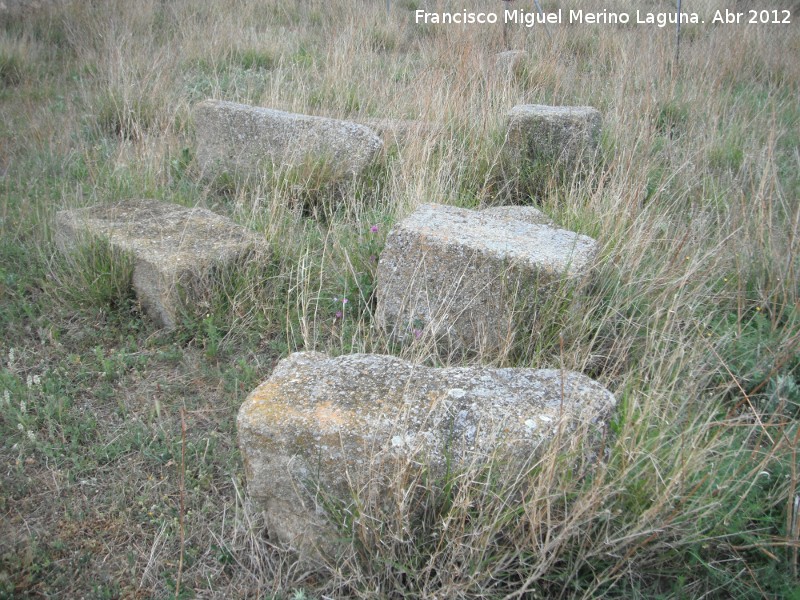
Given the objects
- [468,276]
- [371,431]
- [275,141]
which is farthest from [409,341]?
[275,141]

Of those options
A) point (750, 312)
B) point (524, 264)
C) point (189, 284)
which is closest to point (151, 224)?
point (189, 284)

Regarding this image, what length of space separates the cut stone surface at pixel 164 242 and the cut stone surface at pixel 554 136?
6.09 ft

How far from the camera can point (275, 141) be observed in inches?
177

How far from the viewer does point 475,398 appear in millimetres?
2217

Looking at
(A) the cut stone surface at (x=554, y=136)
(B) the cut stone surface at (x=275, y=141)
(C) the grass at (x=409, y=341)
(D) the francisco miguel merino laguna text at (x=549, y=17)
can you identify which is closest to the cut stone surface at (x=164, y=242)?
(C) the grass at (x=409, y=341)

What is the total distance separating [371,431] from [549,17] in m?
7.51

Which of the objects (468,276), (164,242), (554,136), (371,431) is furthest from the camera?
(554,136)

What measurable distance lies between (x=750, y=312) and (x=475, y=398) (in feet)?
5.74

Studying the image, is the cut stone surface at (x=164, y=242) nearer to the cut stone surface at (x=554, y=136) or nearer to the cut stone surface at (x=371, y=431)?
the cut stone surface at (x=371, y=431)

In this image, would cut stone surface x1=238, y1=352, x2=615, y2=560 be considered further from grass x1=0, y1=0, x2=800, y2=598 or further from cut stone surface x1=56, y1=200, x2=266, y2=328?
cut stone surface x1=56, y1=200, x2=266, y2=328

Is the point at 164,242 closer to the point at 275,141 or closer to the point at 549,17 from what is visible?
the point at 275,141

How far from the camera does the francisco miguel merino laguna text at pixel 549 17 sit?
7.61m

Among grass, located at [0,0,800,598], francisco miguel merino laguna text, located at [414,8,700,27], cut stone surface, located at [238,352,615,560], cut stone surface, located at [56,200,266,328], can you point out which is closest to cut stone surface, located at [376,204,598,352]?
grass, located at [0,0,800,598]

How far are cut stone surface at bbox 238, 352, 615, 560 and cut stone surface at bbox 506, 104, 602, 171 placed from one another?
8.21 feet
